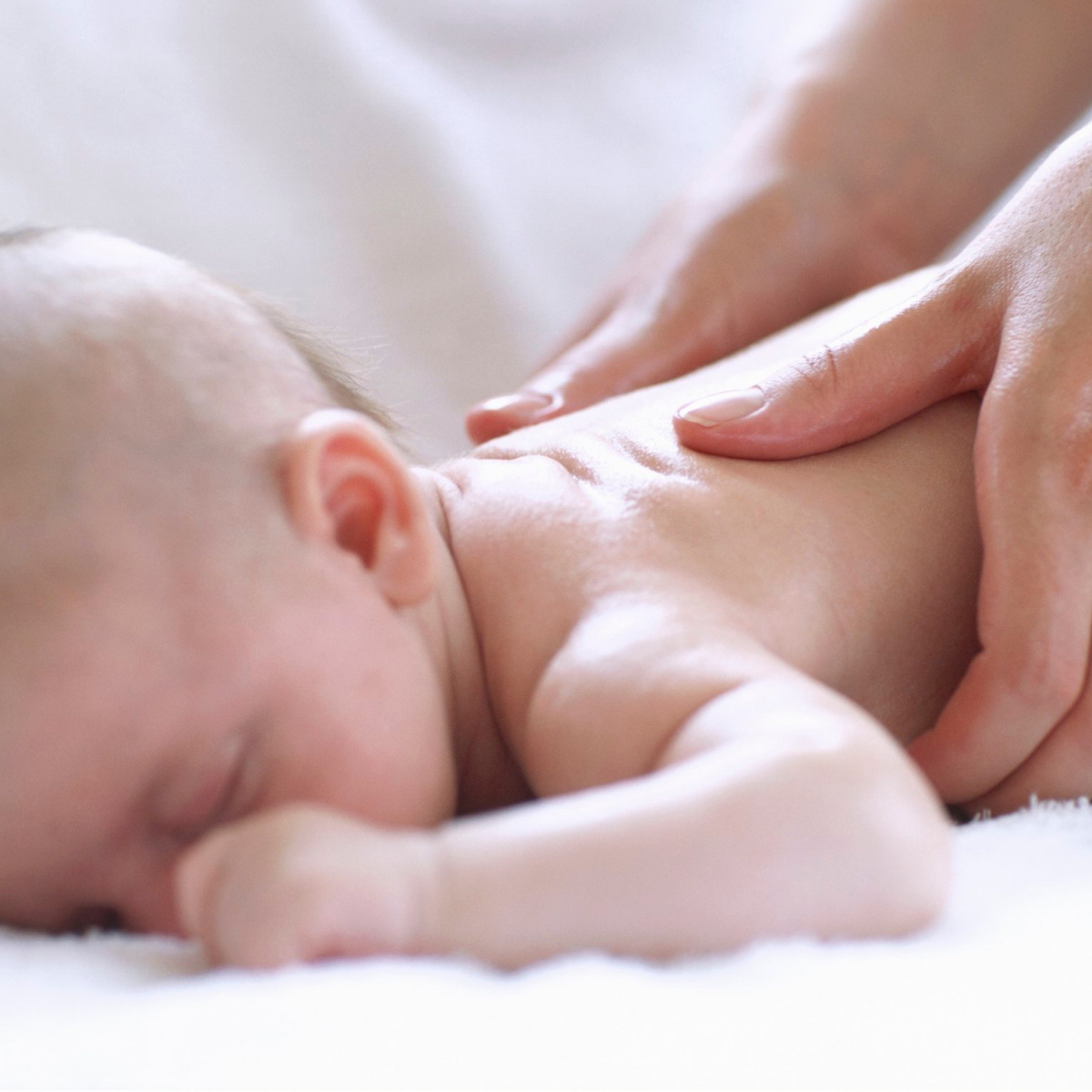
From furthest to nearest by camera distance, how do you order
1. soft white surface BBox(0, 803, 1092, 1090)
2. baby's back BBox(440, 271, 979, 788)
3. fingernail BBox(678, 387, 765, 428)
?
fingernail BBox(678, 387, 765, 428)
baby's back BBox(440, 271, 979, 788)
soft white surface BBox(0, 803, 1092, 1090)

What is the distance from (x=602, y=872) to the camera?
60 cm

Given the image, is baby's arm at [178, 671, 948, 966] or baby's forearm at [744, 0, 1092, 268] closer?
baby's arm at [178, 671, 948, 966]

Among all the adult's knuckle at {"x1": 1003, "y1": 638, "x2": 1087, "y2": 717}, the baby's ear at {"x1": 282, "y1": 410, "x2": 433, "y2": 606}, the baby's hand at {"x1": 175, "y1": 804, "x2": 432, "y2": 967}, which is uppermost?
the baby's ear at {"x1": 282, "y1": 410, "x2": 433, "y2": 606}

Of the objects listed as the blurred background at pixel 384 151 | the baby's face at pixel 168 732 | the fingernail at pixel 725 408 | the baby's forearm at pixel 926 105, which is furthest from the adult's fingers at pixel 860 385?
the baby's forearm at pixel 926 105

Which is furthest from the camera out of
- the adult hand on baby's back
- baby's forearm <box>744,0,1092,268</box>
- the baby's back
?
baby's forearm <box>744,0,1092,268</box>

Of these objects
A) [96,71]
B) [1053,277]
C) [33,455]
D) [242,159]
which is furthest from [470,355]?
[33,455]

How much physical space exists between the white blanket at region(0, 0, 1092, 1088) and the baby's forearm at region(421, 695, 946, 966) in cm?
2

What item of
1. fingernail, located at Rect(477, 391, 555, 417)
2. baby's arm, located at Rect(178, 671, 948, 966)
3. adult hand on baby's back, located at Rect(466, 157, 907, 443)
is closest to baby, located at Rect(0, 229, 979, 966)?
baby's arm, located at Rect(178, 671, 948, 966)

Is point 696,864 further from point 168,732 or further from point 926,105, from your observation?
point 926,105

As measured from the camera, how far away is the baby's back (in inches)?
30.4

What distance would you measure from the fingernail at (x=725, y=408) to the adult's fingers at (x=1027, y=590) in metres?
0.16

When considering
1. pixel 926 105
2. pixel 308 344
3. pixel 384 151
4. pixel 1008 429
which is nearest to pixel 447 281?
pixel 384 151

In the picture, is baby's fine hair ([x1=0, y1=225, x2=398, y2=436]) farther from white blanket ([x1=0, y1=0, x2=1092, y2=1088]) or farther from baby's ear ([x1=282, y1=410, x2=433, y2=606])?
white blanket ([x1=0, y1=0, x2=1092, y2=1088])

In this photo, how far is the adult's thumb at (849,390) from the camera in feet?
3.01
